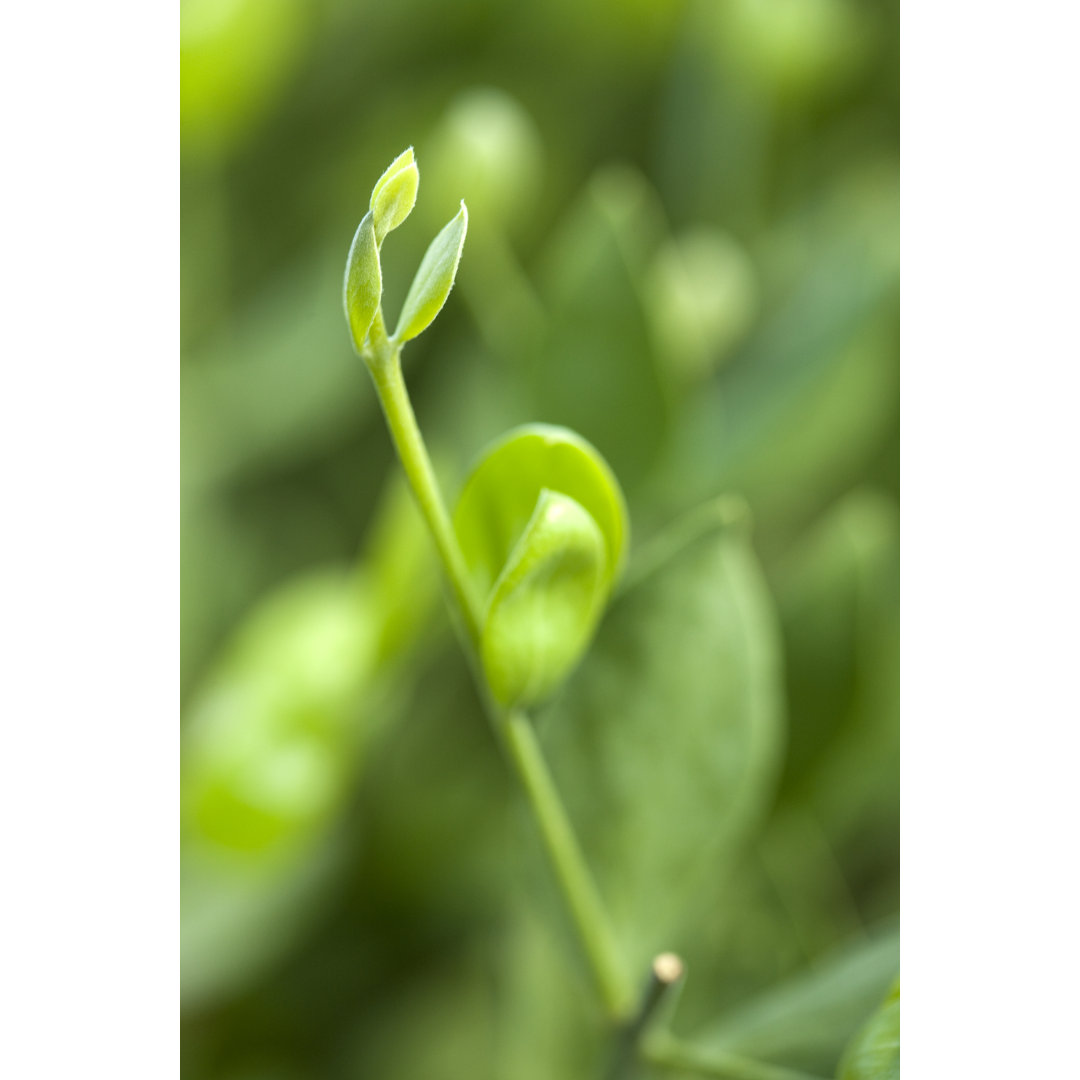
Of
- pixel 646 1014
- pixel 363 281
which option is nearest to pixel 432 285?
pixel 363 281

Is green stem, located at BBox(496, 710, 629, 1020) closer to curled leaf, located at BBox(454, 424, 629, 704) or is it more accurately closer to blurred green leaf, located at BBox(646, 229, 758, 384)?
curled leaf, located at BBox(454, 424, 629, 704)

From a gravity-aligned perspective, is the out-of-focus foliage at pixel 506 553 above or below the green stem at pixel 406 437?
below

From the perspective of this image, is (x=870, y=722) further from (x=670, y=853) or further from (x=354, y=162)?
(x=354, y=162)

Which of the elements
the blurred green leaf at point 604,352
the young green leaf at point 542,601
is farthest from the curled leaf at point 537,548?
the blurred green leaf at point 604,352

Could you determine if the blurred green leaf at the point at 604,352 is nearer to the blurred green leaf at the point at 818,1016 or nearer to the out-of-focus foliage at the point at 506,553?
the out-of-focus foliage at the point at 506,553
